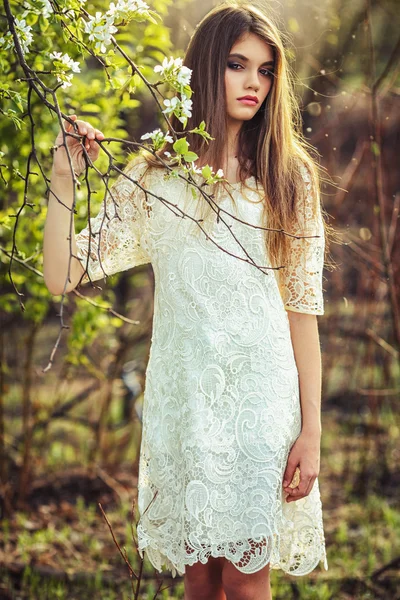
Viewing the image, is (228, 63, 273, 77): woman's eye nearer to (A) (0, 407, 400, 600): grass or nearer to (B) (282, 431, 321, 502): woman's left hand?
(B) (282, 431, 321, 502): woman's left hand

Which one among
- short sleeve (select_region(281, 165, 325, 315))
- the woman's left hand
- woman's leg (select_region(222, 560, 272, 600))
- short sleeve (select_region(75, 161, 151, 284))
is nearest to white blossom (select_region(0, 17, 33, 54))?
short sleeve (select_region(75, 161, 151, 284))

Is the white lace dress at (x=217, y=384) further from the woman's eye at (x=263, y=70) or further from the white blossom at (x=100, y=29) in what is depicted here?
the white blossom at (x=100, y=29)

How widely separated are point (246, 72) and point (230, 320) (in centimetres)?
66

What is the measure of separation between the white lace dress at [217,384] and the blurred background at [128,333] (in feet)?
0.74

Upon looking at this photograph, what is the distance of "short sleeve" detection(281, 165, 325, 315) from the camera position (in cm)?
199

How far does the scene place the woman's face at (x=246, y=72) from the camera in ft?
6.40

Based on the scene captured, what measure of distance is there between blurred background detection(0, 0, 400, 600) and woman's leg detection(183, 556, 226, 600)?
0.57 ft

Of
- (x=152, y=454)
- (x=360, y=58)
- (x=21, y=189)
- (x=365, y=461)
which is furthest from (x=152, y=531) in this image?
(x=360, y=58)

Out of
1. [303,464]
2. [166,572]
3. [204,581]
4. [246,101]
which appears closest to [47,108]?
[246,101]

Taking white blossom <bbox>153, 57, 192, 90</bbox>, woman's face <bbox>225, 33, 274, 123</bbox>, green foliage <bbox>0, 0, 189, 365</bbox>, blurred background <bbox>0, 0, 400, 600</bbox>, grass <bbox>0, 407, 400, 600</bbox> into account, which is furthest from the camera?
grass <bbox>0, 407, 400, 600</bbox>

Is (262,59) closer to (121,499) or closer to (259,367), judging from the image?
(259,367)

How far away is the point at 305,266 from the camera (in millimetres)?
2004

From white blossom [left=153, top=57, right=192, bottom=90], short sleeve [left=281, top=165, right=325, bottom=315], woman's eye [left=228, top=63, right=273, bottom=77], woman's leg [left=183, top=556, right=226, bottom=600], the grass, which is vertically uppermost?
woman's eye [left=228, top=63, right=273, bottom=77]

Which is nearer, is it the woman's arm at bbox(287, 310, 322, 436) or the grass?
the woman's arm at bbox(287, 310, 322, 436)
